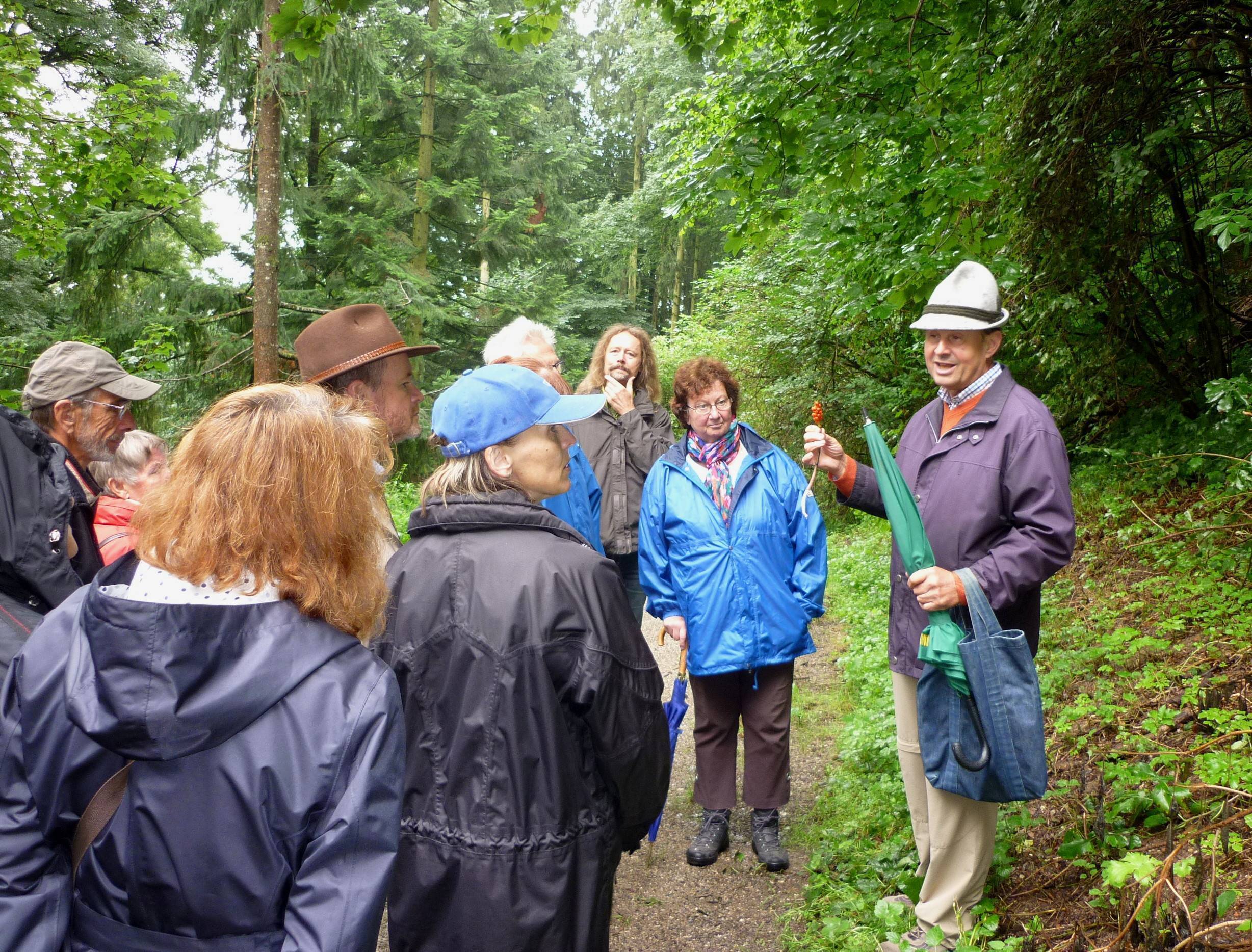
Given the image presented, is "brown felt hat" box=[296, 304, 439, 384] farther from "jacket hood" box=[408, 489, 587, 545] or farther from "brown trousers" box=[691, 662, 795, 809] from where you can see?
"brown trousers" box=[691, 662, 795, 809]

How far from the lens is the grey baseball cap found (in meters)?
3.50

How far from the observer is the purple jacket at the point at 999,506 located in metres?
2.75

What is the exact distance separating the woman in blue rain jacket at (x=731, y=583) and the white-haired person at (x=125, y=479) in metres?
2.13

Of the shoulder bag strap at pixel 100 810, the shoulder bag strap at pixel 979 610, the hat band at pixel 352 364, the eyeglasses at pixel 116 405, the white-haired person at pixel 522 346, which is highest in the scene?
the white-haired person at pixel 522 346

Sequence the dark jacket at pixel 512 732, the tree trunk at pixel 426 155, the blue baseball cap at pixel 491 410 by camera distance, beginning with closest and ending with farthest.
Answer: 1. the dark jacket at pixel 512 732
2. the blue baseball cap at pixel 491 410
3. the tree trunk at pixel 426 155

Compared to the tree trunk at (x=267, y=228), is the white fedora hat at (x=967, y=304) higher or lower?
lower

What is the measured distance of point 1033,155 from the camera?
5.30 m

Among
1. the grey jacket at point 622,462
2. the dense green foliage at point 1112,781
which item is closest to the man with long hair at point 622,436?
the grey jacket at point 622,462

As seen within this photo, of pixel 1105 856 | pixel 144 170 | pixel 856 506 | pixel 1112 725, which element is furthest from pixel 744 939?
pixel 144 170

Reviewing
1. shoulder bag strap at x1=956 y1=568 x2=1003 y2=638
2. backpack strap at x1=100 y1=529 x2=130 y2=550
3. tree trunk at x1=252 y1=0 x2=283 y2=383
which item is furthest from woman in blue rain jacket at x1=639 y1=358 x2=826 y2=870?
tree trunk at x1=252 y1=0 x2=283 y2=383

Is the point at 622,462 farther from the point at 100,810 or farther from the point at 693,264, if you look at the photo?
the point at 693,264

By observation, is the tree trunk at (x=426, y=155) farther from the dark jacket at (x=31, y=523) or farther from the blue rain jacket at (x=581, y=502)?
the dark jacket at (x=31, y=523)

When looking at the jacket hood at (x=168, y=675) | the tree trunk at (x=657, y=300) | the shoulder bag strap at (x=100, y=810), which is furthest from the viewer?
the tree trunk at (x=657, y=300)

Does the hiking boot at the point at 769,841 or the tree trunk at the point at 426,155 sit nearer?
the hiking boot at the point at 769,841
